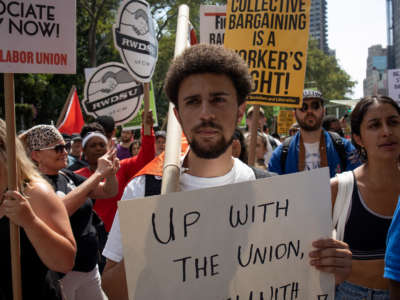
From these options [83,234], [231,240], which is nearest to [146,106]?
[83,234]

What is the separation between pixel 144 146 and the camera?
395 cm

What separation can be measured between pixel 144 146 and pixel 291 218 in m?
2.52

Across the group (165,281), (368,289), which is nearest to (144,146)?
(368,289)

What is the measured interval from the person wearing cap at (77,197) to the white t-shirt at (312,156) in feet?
6.02

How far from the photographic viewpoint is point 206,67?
1.70 meters

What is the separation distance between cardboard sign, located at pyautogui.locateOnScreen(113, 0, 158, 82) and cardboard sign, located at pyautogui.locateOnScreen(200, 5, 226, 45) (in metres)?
0.56

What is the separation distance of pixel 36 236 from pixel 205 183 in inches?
35.0

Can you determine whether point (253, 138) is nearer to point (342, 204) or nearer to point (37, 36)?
point (342, 204)

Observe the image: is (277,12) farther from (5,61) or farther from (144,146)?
(5,61)

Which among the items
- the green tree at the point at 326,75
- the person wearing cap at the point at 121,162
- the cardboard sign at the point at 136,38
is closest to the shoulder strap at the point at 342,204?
the person wearing cap at the point at 121,162

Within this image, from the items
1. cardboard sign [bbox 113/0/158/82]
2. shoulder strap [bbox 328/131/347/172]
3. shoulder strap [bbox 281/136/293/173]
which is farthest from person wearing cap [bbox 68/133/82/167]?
shoulder strap [bbox 328/131/347/172]

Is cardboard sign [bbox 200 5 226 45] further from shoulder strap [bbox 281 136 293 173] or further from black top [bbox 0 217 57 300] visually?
black top [bbox 0 217 57 300]

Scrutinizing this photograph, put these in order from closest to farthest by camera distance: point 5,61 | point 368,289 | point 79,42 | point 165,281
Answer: point 165,281 < point 5,61 < point 368,289 < point 79,42

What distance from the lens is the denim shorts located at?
2.29 metres
